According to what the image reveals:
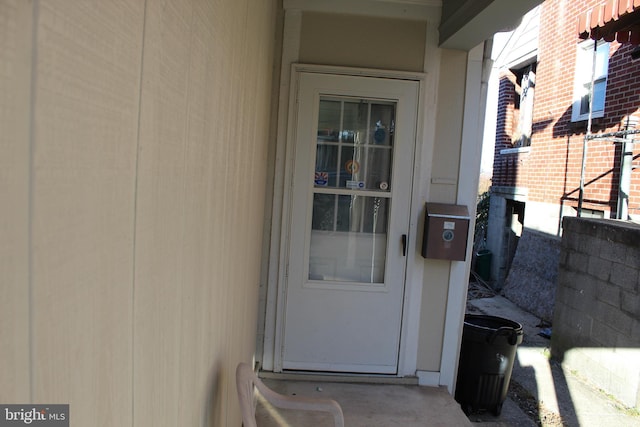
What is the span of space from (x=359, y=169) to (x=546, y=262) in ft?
16.9

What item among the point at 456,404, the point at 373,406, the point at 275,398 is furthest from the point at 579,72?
the point at 275,398

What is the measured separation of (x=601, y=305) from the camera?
15.9ft

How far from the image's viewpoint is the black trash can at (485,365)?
378 centimetres

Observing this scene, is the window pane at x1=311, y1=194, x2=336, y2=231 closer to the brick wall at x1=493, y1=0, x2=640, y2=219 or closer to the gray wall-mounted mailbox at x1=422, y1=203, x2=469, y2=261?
the gray wall-mounted mailbox at x1=422, y1=203, x2=469, y2=261

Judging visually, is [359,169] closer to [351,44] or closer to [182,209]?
[351,44]

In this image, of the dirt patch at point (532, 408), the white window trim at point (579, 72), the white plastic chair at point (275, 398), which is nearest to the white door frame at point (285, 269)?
the dirt patch at point (532, 408)

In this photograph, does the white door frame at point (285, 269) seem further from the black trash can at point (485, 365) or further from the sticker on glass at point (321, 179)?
the black trash can at point (485, 365)

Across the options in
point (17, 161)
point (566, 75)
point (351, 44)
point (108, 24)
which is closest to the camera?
point (17, 161)

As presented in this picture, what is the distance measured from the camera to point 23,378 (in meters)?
0.57

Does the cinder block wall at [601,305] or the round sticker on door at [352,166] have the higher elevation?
the round sticker on door at [352,166]

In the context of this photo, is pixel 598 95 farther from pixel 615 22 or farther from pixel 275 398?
pixel 275 398

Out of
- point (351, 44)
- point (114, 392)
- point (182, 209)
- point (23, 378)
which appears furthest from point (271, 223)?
point (23, 378)

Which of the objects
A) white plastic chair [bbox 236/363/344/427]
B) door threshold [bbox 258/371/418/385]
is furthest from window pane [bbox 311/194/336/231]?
white plastic chair [bbox 236/363/344/427]

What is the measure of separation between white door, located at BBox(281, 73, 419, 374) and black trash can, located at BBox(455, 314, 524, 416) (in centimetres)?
62
